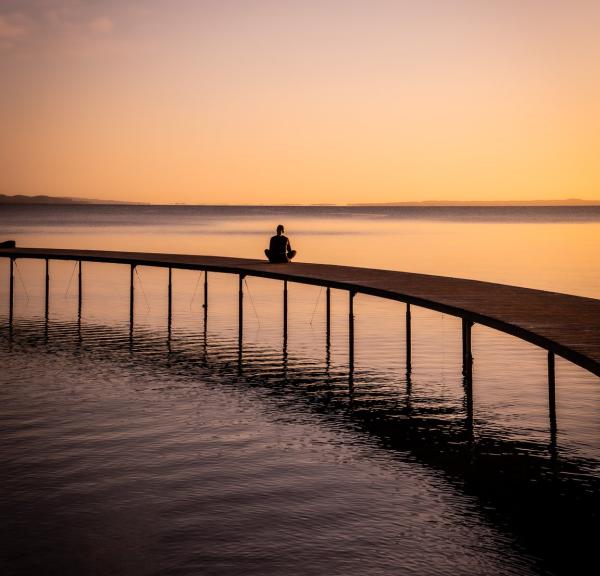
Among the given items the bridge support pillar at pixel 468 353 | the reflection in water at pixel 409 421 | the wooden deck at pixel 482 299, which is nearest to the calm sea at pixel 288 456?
the reflection in water at pixel 409 421

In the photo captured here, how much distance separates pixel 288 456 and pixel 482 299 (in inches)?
268

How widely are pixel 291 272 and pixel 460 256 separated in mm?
38018

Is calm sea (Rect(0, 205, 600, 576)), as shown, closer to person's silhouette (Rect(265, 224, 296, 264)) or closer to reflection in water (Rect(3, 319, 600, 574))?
reflection in water (Rect(3, 319, 600, 574))

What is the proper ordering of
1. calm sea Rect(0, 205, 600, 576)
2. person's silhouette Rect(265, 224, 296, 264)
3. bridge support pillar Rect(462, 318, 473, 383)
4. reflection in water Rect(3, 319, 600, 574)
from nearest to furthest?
calm sea Rect(0, 205, 600, 576) → reflection in water Rect(3, 319, 600, 574) → bridge support pillar Rect(462, 318, 473, 383) → person's silhouette Rect(265, 224, 296, 264)

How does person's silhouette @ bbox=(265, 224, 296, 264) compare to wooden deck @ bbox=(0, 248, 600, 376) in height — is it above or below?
above

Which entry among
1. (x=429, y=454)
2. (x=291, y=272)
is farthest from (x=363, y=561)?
(x=291, y=272)

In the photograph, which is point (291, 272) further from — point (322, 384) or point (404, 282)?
point (322, 384)

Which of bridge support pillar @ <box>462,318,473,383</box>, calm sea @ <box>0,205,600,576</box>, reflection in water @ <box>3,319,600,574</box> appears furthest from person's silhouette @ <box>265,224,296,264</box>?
bridge support pillar @ <box>462,318,473,383</box>

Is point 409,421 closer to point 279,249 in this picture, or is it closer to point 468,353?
point 468,353

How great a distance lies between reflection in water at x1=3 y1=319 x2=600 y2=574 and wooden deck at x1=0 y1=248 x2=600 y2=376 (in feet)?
5.02

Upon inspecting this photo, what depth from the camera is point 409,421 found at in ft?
50.7

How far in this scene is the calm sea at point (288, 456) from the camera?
9.44 m

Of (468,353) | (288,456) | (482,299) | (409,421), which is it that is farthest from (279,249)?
(288,456)

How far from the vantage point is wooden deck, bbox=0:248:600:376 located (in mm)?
13242
